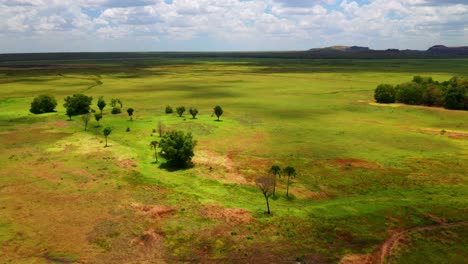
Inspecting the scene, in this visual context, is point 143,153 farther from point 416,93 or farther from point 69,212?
point 416,93

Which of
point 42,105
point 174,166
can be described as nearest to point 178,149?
point 174,166

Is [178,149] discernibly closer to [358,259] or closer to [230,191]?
[230,191]

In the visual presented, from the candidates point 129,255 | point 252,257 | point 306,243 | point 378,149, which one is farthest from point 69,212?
point 378,149

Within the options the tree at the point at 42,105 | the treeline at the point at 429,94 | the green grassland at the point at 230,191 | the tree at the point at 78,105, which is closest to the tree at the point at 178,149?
the green grassland at the point at 230,191

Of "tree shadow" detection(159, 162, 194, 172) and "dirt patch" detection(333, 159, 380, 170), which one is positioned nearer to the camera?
"tree shadow" detection(159, 162, 194, 172)

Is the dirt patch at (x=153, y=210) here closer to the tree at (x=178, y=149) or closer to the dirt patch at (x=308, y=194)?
the tree at (x=178, y=149)

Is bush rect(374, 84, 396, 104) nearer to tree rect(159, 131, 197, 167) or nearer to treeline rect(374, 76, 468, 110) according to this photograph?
treeline rect(374, 76, 468, 110)

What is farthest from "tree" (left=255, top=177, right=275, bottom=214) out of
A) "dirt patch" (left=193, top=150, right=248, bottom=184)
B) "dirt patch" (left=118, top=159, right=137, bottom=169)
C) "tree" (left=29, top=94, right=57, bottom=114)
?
"tree" (left=29, top=94, right=57, bottom=114)
